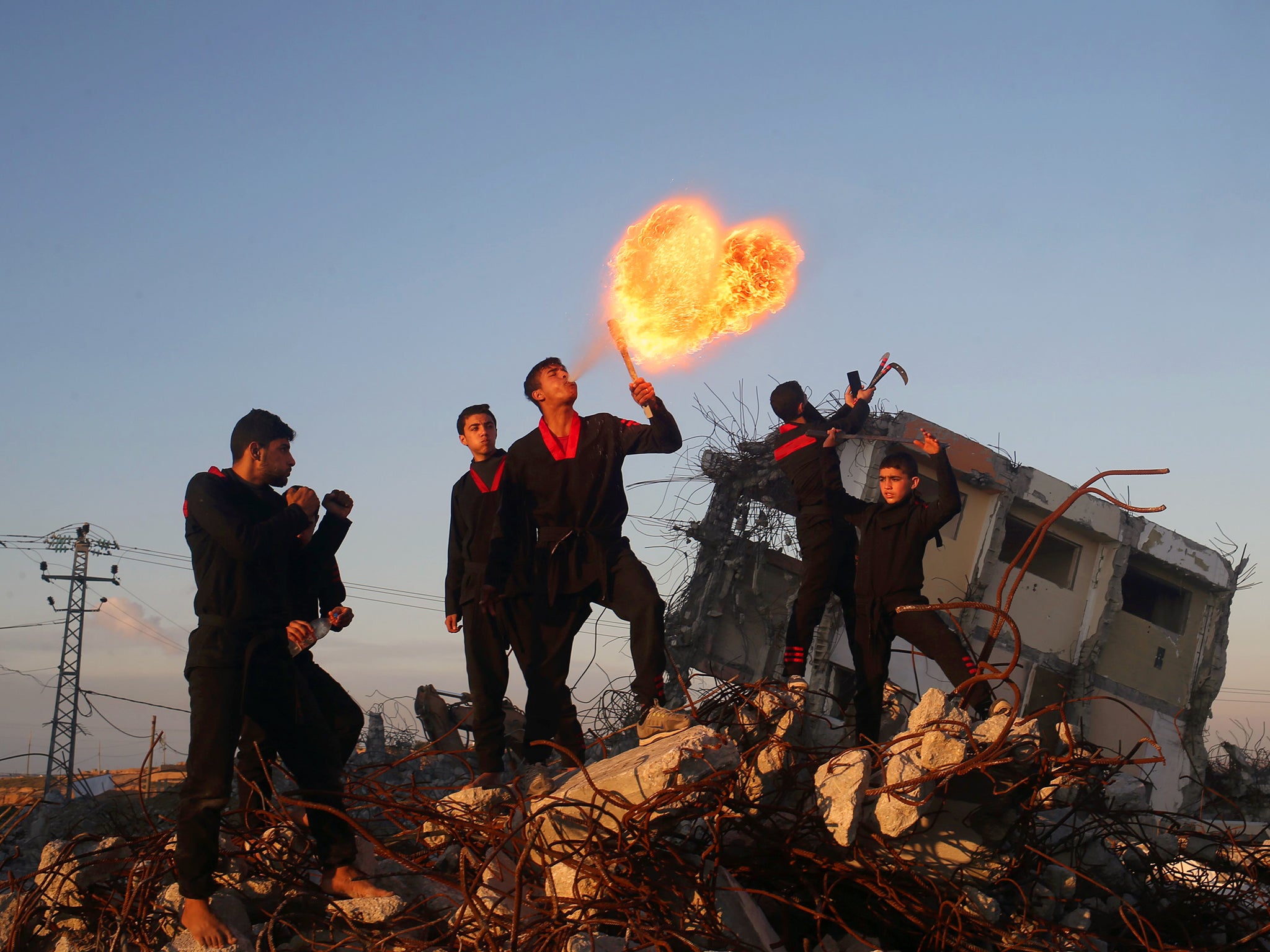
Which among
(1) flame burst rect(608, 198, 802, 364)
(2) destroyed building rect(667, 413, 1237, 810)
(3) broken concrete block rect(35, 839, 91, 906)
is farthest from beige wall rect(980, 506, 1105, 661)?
(3) broken concrete block rect(35, 839, 91, 906)

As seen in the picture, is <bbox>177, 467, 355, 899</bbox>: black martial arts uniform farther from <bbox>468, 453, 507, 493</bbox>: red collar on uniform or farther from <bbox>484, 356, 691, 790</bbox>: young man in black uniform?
<bbox>468, 453, 507, 493</bbox>: red collar on uniform

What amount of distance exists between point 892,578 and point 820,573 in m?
0.47

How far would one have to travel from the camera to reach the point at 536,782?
4.65m

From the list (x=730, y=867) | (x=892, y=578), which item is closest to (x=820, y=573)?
(x=892, y=578)

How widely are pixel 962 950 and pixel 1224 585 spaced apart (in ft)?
52.6

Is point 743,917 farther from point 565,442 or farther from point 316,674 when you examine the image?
point 565,442

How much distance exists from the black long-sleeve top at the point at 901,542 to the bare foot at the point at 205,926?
3.41 m

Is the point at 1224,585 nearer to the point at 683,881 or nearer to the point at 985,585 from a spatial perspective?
the point at 985,585

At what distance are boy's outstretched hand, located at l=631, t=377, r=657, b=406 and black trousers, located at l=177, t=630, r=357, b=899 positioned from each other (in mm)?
2066

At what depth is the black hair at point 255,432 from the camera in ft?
14.8

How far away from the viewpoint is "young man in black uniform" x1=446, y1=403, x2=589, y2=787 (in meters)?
5.41

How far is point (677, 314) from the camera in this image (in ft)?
22.3

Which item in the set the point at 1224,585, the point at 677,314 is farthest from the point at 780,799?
the point at 1224,585

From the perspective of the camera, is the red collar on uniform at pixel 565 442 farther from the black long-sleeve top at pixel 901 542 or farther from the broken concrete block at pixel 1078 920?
the broken concrete block at pixel 1078 920
